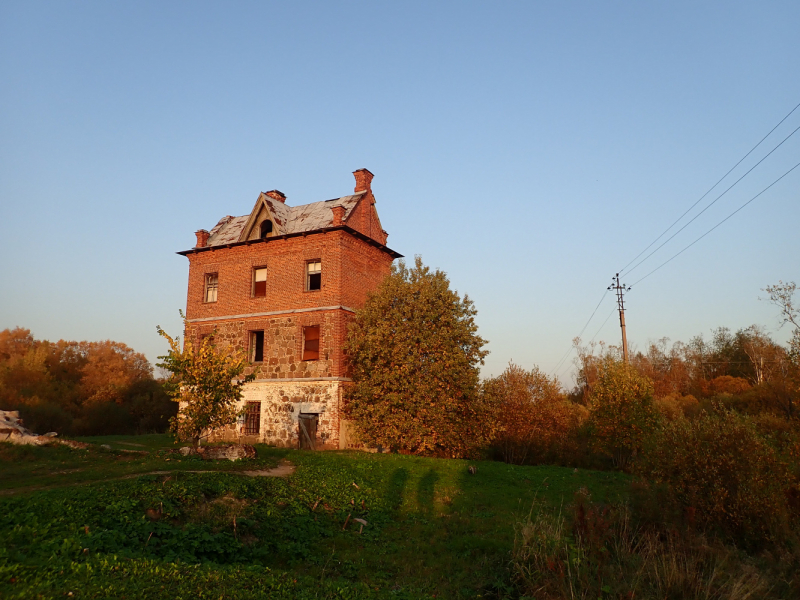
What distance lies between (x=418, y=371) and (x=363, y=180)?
1279cm

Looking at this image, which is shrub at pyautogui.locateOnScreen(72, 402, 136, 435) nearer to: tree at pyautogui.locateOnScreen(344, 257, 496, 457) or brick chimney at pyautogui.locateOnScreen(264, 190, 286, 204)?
brick chimney at pyautogui.locateOnScreen(264, 190, 286, 204)

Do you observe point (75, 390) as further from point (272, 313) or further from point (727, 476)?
point (727, 476)

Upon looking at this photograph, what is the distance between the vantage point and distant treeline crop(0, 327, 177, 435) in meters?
36.9

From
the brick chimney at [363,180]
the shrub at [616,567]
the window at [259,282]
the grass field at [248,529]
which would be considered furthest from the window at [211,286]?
the shrub at [616,567]

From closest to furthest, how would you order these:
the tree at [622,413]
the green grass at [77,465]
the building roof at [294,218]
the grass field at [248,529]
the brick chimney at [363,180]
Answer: the grass field at [248,529] → the green grass at [77,465] → the tree at [622,413] → the building roof at [294,218] → the brick chimney at [363,180]

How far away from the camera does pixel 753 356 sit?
51.7 metres

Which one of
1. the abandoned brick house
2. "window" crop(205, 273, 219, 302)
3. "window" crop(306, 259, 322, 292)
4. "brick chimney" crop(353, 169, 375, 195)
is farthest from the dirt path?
"brick chimney" crop(353, 169, 375, 195)

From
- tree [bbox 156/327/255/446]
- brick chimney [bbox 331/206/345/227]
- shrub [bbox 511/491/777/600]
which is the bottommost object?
shrub [bbox 511/491/777/600]

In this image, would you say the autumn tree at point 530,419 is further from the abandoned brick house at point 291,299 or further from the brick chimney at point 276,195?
the brick chimney at point 276,195

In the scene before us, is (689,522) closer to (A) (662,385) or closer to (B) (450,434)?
(B) (450,434)

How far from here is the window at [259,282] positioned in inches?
1168

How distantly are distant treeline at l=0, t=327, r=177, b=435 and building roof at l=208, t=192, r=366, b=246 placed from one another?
13173 millimetres

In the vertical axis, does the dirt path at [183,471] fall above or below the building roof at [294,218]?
below

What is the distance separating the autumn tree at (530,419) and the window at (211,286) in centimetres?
1676
